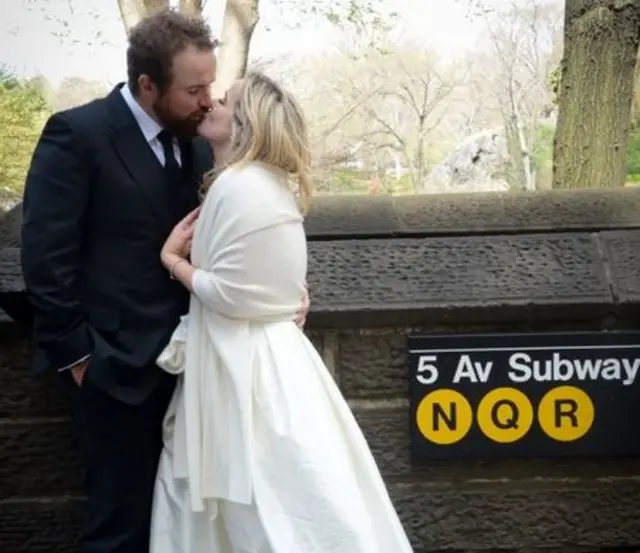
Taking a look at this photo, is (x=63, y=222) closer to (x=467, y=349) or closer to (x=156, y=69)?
(x=156, y=69)

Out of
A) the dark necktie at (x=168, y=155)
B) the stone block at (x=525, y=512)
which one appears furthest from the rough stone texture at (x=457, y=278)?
the dark necktie at (x=168, y=155)

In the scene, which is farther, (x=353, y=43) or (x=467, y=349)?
(x=353, y=43)

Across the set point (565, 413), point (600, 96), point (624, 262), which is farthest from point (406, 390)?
point (600, 96)

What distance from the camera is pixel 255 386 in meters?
2.41

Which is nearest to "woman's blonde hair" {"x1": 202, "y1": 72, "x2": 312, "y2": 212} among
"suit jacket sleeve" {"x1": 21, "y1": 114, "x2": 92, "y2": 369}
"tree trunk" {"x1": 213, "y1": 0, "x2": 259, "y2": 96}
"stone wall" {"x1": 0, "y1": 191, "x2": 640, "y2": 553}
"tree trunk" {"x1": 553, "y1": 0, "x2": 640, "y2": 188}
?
"suit jacket sleeve" {"x1": 21, "y1": 114, "x2": 92, "y2": 369}

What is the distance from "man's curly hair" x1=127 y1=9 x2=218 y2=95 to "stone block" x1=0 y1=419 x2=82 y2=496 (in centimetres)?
125

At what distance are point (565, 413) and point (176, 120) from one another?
1.53 m

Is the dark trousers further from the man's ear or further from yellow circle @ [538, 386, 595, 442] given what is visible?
yellow circle @ [538, 386, 595, 442]

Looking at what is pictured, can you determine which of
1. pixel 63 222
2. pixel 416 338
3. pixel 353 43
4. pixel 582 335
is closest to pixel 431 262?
pixel 416 338

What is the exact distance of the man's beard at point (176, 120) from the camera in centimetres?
254

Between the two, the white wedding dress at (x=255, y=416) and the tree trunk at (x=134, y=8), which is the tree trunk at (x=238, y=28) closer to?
the tree trunk at (x=134, y=8)

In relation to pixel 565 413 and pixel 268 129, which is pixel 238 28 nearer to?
pixel 565 413

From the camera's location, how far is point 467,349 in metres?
3.06

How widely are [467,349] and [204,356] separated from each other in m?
0.96
